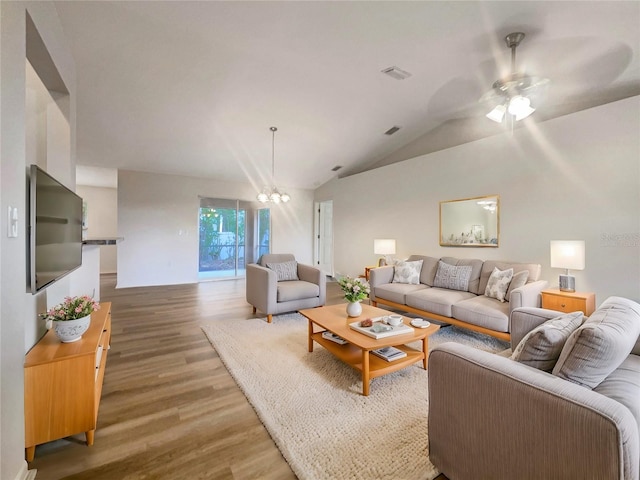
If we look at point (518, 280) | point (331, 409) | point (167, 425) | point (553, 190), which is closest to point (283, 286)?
point (331, 409)

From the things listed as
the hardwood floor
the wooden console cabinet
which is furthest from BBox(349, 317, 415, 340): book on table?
the wooden console cabinet

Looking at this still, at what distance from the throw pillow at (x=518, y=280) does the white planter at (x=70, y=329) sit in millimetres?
3921

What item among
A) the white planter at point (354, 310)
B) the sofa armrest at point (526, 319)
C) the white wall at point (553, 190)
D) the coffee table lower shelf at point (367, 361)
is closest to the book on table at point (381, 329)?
the coffee table lower shelf at point (367, 361)

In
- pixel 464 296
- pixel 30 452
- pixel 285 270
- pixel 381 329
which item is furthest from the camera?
pixel 285 270

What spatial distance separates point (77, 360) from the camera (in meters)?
1.56

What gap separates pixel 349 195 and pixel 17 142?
19.0 feet

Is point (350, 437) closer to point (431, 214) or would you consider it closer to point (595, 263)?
point (595, 263)

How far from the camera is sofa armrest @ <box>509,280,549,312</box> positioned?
110 inches

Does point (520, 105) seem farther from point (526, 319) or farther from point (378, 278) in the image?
point (378, 278)

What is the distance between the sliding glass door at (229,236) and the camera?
688 cm

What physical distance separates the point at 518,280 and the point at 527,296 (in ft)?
1.23

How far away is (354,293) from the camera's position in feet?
8.94

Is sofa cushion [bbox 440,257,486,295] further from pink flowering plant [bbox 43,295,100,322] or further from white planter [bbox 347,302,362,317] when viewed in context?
pink flowering plant [bbox 43,295,100,322]

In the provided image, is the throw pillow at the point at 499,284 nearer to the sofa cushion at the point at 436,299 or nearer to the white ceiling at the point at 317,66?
the sofa cushion at the point at 436,299
